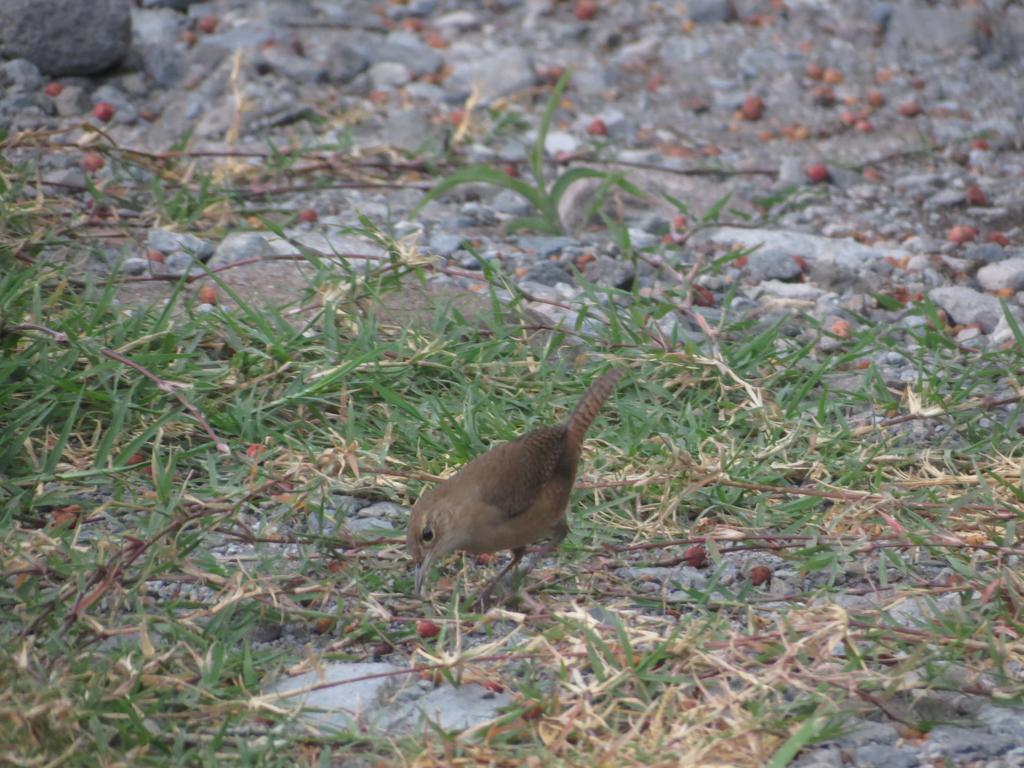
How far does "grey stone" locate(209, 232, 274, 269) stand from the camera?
5.05 metres

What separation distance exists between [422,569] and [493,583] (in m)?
0.19

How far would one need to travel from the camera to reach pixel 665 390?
173 inches

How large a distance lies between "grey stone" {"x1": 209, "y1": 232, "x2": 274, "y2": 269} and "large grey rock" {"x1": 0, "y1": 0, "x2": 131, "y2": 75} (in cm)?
209

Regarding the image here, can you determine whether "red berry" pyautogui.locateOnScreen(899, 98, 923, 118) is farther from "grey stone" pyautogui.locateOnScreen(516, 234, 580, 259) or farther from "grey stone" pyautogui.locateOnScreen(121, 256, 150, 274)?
"grey stone" pyautogui.locateOnScreen(121, 256, 150, 274)

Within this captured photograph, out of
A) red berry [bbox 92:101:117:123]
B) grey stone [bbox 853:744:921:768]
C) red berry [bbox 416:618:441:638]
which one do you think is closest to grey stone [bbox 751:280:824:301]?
red berry [bbox 416:618:441:638]

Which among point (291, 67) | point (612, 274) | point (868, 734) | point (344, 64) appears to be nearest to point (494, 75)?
point (344, 64)

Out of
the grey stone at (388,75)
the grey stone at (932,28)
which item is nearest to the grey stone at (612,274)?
the grey stone at (388,75)

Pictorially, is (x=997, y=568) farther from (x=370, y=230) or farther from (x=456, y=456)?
(x=370, y=230)

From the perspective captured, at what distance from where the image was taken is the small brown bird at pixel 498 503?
Result: 330 cm

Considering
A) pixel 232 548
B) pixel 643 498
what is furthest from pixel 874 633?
pixel 232 548

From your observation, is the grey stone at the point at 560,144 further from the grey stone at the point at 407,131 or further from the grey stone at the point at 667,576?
the grey stone at the point at 667,576

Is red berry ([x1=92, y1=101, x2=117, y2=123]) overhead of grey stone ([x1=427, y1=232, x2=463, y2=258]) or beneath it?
beneath

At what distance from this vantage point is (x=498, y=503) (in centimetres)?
329

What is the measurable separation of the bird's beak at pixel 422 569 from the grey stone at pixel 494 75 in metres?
4.24
